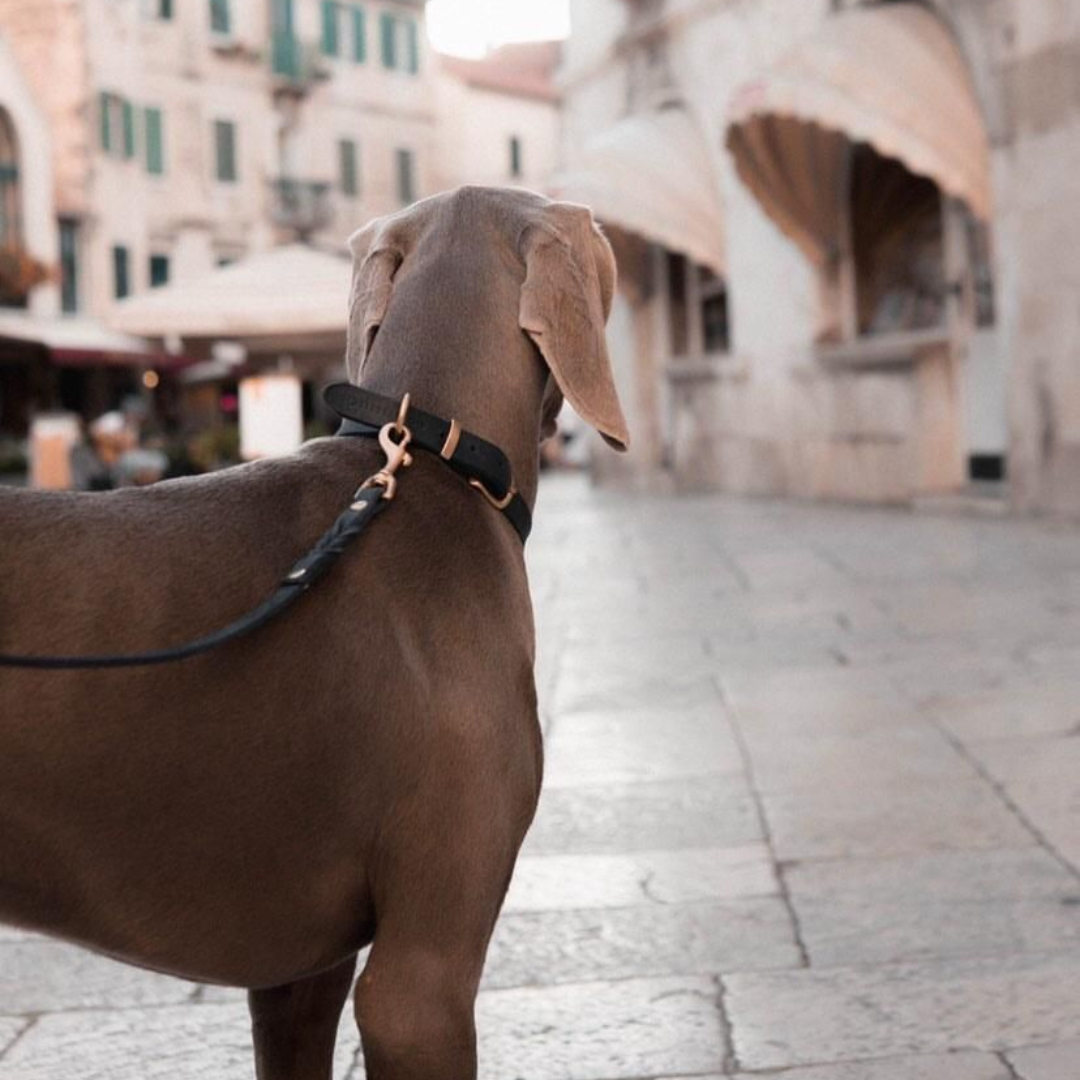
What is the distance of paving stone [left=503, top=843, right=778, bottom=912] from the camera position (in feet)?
14.5

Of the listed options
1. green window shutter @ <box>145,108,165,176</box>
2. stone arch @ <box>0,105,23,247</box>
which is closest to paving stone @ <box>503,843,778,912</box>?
stone arch @ <box>0,105,23,247</box>

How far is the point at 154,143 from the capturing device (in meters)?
41.6

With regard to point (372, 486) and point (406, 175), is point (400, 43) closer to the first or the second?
point (406, 175)

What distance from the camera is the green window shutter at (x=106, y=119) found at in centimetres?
3953

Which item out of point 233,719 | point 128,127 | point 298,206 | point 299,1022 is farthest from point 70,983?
point 298,206

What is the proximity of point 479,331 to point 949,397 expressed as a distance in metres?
13.7

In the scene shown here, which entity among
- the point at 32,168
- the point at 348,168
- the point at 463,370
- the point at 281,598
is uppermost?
the point at 348,168

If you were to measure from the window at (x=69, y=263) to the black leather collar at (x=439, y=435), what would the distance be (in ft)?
122

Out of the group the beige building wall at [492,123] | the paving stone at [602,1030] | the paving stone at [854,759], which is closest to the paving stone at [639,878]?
the paving stone at [602,1030]

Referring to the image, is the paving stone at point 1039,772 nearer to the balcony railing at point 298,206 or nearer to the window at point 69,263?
the window at point 69,263

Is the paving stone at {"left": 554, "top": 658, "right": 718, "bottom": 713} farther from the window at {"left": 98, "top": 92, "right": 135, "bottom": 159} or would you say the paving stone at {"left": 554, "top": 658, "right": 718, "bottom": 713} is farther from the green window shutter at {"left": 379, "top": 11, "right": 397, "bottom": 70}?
the green window shutter at {"left": 379, "top": 11, "right": 397, "bottom": 70}

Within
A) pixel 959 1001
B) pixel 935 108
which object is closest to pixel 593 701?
pixel 959 1001

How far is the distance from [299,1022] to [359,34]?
48638mm

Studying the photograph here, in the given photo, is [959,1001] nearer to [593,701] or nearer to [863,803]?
[863,803]
